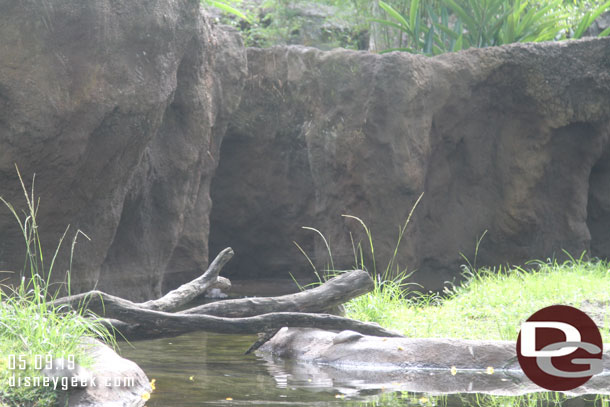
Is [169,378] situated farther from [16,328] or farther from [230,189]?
[230,189]

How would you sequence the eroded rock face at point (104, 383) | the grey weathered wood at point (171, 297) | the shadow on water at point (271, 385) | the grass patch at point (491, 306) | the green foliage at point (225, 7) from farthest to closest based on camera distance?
the green foliage at point (225, 7) → the grass patch at point (491, 306) → the grey weathered wood at point (171, 297) → the shadow on water at point (271, 385) → the eroded rock face at point (104, 383)

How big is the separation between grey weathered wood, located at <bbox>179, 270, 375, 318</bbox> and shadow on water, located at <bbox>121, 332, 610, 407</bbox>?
0.37 metres

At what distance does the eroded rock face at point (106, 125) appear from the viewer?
685cm

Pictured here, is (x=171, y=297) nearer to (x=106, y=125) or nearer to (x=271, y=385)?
(x=271, y=385)

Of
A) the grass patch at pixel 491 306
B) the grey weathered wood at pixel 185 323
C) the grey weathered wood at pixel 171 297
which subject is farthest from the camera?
the grass patch at pixel 491 306

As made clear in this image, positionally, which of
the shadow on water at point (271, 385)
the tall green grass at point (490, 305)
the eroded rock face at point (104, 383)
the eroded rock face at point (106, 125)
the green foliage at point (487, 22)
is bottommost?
the tall green grass at point (490, 305)

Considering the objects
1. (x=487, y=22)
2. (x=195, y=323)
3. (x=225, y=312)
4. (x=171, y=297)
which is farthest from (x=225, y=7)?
(x=195, y=323)

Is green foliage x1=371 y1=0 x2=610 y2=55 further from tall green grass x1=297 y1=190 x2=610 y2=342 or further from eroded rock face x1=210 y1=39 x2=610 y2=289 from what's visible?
tall green grass x1=297 y1=190 x2=610 y2=342

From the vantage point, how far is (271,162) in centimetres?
1209

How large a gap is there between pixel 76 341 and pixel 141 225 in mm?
4280

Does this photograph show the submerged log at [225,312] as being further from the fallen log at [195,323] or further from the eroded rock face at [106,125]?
the eroded rock face at [106,125]

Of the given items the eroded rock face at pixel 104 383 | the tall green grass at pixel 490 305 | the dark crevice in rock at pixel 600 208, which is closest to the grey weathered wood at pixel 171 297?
the eroded rock face at pixel 104 383

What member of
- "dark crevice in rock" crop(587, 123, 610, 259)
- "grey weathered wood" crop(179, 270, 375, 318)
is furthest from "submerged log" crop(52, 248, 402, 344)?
"dark crevice in rock" crop(587, 123, 610, 259)

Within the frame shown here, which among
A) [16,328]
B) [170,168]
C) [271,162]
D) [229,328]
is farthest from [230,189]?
[16,328]
